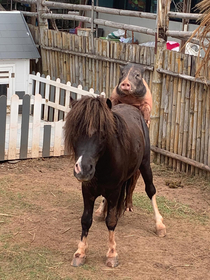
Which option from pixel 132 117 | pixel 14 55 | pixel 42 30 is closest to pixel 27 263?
pixel 132 117

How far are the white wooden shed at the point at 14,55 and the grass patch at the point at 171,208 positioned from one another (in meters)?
4.32

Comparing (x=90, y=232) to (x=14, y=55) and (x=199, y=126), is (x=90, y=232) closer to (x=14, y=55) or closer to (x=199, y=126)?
(x=199, y=126)

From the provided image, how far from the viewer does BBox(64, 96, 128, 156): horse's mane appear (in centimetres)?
418

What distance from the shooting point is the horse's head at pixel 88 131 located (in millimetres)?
4090

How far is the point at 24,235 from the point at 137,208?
1.78 meters

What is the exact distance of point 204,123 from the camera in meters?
7.50

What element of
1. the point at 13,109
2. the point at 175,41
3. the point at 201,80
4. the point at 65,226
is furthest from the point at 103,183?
the point at 175,41

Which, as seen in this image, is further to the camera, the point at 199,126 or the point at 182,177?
the point at 182,177

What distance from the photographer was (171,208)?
260 inches

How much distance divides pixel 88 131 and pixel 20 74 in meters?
6.68

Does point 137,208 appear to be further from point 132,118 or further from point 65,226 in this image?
point 132,118

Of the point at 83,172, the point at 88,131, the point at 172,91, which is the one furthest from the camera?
the point at 172,91

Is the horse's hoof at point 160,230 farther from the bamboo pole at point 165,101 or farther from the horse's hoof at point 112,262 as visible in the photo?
the bamboo pole at point 165,101

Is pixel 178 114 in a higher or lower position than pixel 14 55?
lower
